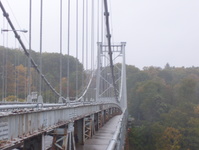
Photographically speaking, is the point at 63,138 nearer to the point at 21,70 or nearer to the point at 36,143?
the point at 36,143

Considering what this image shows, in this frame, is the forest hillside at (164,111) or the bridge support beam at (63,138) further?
the forest hillside at (164,111)

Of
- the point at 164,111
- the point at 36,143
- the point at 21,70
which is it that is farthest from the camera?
the point at 164,111

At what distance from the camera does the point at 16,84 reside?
20.0 m

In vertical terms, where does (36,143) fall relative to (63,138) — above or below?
above

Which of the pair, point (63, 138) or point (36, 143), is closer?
point (36, 143)

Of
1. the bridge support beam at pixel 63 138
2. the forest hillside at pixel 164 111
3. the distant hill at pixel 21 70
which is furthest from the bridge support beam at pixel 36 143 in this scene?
the forest hillside at pixel 164 111

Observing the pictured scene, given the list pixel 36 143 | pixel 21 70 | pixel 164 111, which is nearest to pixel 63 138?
pixel 36 143

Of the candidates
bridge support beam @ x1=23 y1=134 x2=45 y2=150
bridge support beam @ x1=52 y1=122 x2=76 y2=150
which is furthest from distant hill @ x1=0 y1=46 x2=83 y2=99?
bridge support beam @ x1=23 y1=134 x2=45 y2=150

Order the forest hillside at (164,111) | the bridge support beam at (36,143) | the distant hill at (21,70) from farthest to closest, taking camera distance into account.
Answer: the forest hillside at (164,111)
the distant hill at (21,70)
the bridge support beam at (36,143)

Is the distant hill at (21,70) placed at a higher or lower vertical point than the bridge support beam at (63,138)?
higher

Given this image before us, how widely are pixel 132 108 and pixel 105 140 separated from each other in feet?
168

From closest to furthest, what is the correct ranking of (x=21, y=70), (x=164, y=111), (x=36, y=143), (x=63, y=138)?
1. (x=36, y=143)
2. (x=63, y=138)
3. (x=21, y=70)
4. (x=164, y=111)

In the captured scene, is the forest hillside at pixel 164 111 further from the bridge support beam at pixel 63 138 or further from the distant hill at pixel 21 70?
the bridge support beam at pixel 63 138

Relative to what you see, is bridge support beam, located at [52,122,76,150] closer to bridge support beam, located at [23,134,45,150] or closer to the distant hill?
bridge support beam, located at [23,134,45,150]
